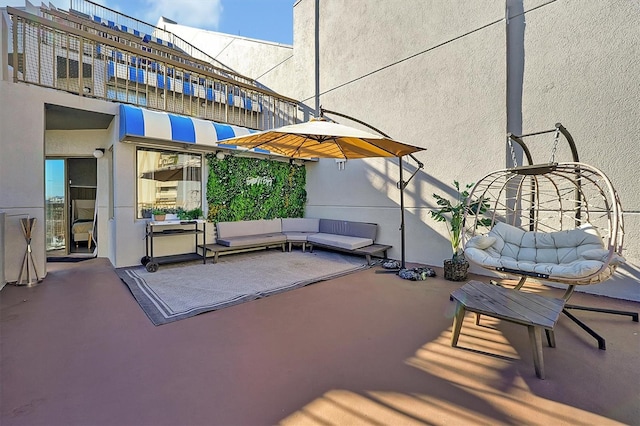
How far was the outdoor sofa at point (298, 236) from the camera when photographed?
23.9 ft

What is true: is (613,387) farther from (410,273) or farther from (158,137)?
(158,137)

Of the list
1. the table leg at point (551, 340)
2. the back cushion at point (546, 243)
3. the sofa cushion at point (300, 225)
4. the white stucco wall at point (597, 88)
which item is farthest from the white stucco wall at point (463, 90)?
the table leg at point (551, 340)

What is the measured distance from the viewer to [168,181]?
7.45 meters

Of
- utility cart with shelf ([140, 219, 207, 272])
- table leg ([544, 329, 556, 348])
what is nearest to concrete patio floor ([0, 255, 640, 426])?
table leg ([544, 329, 556, 348])

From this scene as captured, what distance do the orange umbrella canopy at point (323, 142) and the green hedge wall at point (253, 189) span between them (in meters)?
2.71

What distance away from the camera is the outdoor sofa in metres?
7.27

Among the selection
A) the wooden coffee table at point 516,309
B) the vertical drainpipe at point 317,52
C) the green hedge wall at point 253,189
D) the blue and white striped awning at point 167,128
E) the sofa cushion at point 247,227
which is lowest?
the wooden coffee table at point 516,309

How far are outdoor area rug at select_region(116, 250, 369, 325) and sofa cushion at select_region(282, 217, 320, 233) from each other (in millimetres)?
1359

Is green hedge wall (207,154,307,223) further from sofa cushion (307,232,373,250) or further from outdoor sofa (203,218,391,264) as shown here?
sofa cushion (307,232,373,250)

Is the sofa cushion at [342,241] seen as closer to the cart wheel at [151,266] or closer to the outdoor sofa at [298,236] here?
the outdoor sofa at [298,236]

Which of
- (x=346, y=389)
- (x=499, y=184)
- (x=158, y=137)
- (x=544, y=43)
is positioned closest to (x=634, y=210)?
(x=499, y=184)

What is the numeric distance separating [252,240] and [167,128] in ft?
10.7

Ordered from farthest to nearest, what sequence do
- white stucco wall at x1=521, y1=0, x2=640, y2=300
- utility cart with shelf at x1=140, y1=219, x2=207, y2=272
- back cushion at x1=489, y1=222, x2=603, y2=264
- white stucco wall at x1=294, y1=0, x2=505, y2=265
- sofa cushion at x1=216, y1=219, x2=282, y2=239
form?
sofa cushion at x1=216, y1=219, x2=282, y2=239 < utility cart with shelf at x1=140, y1=219, x2=207, y2=272 < white stucco wall at x1=294, y1=0, x2=505, y2=265 < white stucco wall at x1=521, y1=0, x2=640, y2=300 < back cushion at x1=489, y1=222, x2=603, y2=264

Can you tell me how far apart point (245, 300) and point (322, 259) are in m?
3.21
